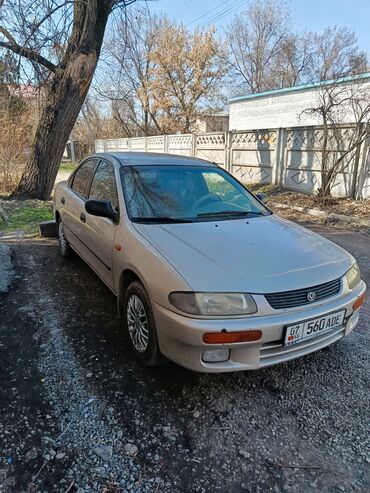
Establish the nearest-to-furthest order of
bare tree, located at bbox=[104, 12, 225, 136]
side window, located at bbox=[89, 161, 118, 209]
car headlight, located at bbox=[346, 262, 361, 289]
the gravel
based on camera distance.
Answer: car headlight, located at bbox=[346, 262, 361, 289] → side window, located at bbox=[89, 161, 118, 209] → the gravel → bare tree, located at bbox=[104, 12, 225, 136]

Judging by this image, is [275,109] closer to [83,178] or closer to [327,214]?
[327,214]

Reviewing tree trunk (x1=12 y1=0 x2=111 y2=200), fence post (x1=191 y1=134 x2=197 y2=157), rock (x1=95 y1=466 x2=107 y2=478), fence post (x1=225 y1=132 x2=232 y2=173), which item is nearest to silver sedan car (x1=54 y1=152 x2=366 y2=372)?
rock (x1=95 y1=466 x2=107 y2=478)

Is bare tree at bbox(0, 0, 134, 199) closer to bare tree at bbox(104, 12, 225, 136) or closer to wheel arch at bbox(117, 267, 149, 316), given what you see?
wheel arch at bbox(117, 267, 149, 316)

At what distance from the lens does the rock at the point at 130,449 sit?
6.66ft

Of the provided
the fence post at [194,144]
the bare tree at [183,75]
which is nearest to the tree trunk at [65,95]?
the fence post at [194,144]

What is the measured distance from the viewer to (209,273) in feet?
7.51

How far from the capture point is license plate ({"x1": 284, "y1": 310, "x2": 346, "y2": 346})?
2.26 metres

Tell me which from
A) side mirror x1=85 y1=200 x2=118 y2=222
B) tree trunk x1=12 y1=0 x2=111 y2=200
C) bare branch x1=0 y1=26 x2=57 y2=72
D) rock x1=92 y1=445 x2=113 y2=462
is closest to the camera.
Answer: rock x1=92 y1=445 x2=113 y2=462

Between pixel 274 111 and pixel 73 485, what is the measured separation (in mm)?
17480

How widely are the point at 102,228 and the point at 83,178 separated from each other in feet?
4.47

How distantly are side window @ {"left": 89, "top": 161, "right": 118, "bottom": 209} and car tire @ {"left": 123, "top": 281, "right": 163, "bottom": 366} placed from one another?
91 centimetres

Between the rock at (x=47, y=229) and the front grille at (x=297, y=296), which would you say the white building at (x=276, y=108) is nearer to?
the rock at (x=47, y=229)

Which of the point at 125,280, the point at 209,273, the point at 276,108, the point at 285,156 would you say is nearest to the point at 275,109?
the point at 276,108

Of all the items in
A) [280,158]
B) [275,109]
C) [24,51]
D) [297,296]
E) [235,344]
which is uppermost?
[24,51]
